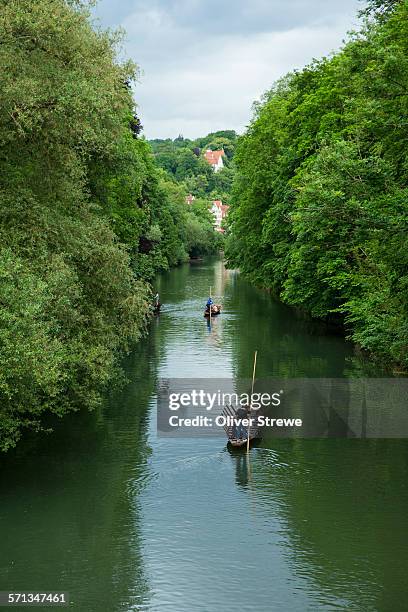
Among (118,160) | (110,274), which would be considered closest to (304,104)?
(118,160)

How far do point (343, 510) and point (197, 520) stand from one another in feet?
12.3

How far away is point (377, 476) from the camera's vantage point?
22.7 m

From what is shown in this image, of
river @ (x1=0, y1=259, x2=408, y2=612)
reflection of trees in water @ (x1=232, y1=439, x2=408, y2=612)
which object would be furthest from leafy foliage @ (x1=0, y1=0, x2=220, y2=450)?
reflection of trees in water @ (x1=232, y1=439, x2=408, y2=612)

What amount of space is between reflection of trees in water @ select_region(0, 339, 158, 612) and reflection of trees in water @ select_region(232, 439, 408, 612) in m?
3.55

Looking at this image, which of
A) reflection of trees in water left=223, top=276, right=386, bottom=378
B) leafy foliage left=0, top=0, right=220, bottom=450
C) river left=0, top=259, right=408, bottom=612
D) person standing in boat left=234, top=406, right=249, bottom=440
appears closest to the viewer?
river left=0, top=259, right=408, bottom=612

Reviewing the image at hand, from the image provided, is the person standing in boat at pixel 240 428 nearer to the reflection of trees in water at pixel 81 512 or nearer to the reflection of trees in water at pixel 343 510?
the reflection of trees in water at pixel 343 510

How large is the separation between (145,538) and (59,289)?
6.98 metres

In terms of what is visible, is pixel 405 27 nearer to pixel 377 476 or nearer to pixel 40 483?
pixel 377 476

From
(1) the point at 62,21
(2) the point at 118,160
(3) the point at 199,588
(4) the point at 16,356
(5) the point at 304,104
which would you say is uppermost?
(5) the point at 304,104

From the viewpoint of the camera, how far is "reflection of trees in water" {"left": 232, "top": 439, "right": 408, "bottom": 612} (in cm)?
1680

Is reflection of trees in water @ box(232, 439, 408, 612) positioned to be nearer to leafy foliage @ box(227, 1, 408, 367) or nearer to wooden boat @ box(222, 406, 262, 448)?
wooden boat @ box(222, 406, 262, 448)

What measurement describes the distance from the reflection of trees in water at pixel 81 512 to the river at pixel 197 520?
41 millimetres

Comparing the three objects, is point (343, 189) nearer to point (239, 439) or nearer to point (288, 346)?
point (239, 439)

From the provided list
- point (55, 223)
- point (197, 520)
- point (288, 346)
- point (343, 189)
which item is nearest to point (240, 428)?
point (197, 520)
